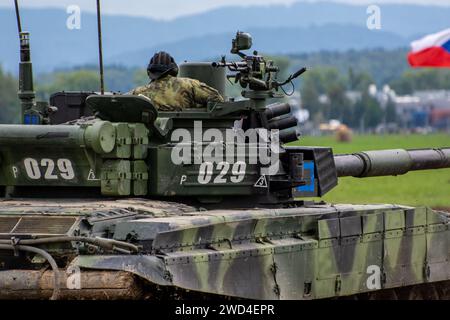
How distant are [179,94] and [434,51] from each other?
103 ft

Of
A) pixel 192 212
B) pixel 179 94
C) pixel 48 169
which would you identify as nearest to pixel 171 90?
pixel 179 94

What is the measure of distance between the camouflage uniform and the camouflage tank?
288mm

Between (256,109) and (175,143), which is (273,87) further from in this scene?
(175,143)

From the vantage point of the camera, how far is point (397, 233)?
18.6m

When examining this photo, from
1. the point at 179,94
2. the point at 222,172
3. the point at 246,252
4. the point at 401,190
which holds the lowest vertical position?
the point at 401,190

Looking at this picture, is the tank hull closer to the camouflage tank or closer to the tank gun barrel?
the camouflage tank

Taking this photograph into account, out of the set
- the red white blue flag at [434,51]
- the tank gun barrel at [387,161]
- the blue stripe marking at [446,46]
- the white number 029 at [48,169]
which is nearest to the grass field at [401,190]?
the red white blue flag at [434,51]

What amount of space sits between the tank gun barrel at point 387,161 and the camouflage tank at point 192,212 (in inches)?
39.6

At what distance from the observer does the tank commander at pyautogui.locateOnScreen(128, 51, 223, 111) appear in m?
18.2

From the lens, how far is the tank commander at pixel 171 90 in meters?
18.2

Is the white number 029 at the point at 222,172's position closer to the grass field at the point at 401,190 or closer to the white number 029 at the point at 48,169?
the white number 029 at the point at 48,169

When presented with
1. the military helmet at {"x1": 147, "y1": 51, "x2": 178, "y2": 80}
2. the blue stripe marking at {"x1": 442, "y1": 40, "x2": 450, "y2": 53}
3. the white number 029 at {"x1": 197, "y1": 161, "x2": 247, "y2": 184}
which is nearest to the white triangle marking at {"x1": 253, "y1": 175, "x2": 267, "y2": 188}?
the white number 029 at {"x1": 197, "y1": 161, "x2": 247, "y2": 184}

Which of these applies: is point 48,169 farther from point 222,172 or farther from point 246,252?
point 246,252

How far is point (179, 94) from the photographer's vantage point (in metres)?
18.2
